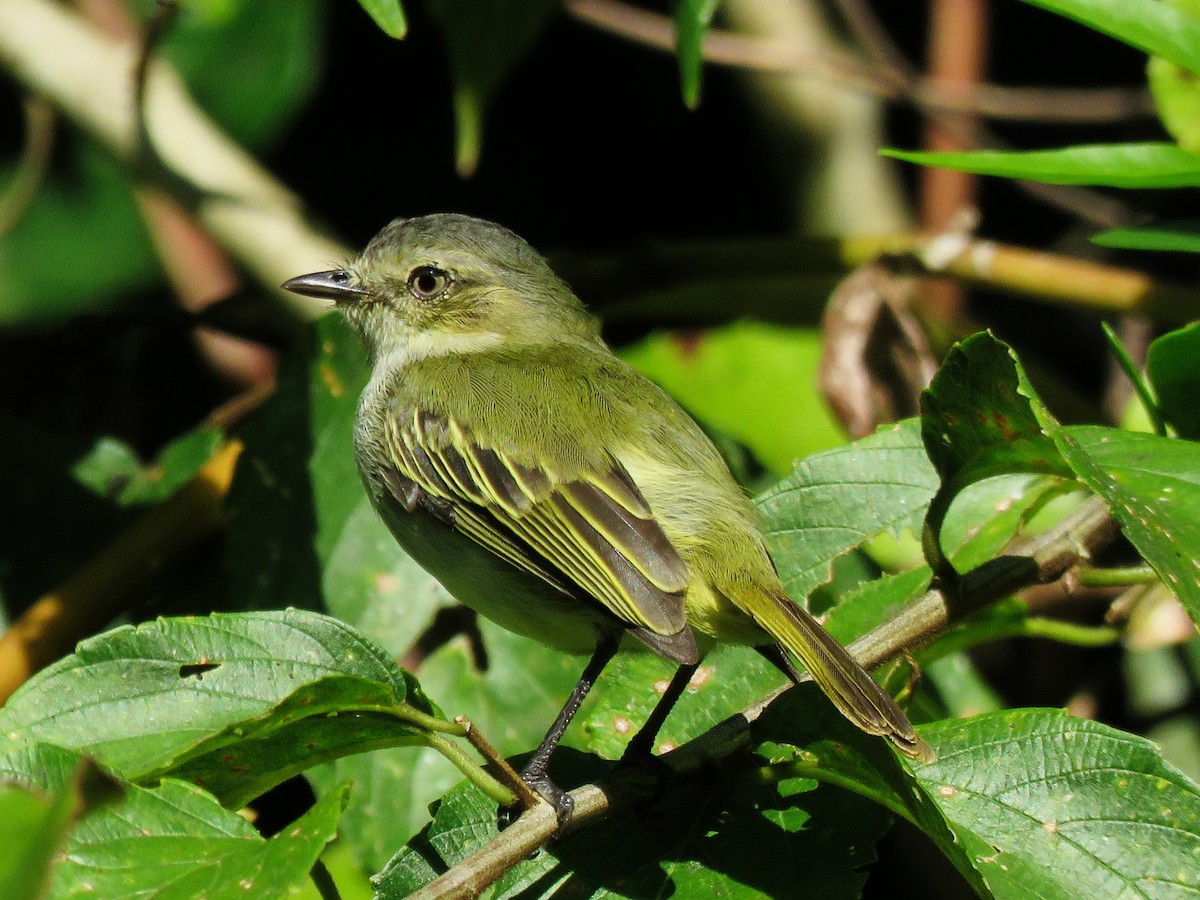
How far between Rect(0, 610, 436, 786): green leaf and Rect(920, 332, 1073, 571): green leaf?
0.78 metres

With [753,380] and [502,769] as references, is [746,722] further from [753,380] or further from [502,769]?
[753,380]

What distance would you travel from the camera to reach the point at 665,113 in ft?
17.5

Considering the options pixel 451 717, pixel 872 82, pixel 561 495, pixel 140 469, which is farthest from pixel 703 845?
pixel 872 82

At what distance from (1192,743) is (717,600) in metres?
2.11

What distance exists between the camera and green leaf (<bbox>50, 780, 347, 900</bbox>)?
61.1 inches

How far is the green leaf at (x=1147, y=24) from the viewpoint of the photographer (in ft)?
6.27

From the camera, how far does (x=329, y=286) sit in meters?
3.29

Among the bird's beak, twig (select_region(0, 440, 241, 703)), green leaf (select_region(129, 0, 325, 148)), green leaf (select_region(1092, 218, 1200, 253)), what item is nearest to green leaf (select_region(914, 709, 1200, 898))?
green leaf (select_region(1092, 218, 1200, 253))

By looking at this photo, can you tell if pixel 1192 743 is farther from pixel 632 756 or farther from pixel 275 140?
pixel 275 140

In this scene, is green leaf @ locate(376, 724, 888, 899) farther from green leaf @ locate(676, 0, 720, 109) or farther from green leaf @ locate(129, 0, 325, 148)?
green leaf @ locate(129, 0, 325, 148)

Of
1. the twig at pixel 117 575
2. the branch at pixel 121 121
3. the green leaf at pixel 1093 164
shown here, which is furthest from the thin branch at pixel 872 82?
the green leaf at pixel 1093 164

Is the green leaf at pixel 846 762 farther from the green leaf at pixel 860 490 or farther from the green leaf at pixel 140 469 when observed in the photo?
the green leaf at pixel 140 469

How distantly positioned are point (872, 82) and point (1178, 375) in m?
2.34

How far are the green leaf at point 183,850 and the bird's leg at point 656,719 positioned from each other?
51 centimetres
